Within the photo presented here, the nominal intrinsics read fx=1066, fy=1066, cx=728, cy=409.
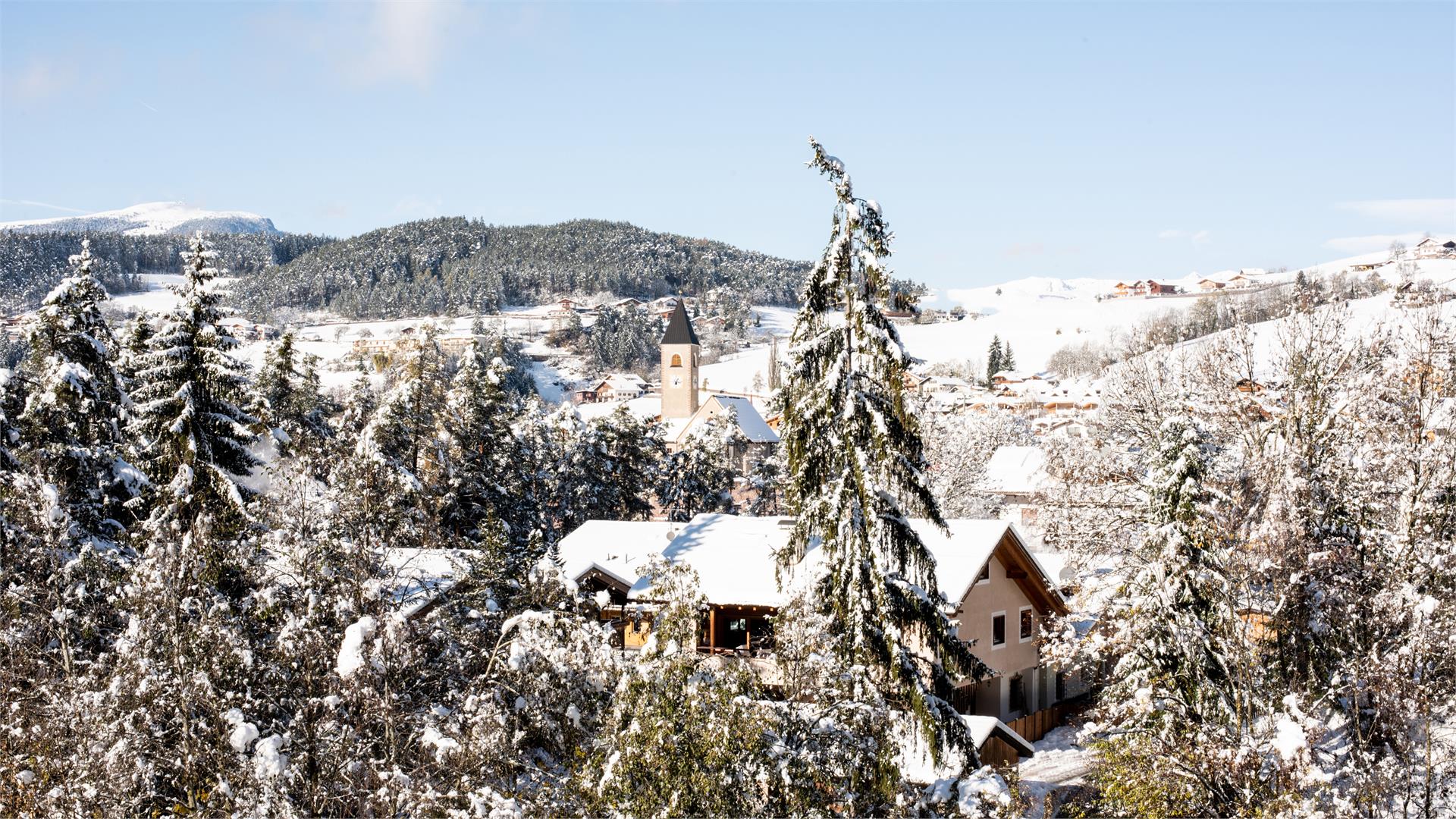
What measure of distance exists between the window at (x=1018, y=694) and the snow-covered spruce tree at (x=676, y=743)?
933 inches

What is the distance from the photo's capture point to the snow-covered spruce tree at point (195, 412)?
854 inches

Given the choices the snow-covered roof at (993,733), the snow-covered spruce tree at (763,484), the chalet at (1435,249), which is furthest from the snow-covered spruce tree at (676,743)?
the chalet at (1435,249)

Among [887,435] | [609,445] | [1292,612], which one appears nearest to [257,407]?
[887,435]

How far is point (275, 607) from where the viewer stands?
1556 cm

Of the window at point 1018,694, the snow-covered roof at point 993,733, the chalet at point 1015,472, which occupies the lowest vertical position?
the window at point 1018,694

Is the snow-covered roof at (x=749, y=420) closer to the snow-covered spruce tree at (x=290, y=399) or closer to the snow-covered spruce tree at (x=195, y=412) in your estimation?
the snow-covered spruce tree at (x=290, y=399)

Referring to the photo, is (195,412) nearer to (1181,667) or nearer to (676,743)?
(676,743)

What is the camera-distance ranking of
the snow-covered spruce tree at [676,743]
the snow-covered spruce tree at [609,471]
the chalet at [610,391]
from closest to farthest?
the snow-covered spruce tree at [676,743], the snow-covered spruce tree at [609,471], the chalet at [610,391]

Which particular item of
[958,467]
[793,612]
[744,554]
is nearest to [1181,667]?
[793,612]

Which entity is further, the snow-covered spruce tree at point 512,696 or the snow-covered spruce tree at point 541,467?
the snow-covered spruce tree at point 541,467

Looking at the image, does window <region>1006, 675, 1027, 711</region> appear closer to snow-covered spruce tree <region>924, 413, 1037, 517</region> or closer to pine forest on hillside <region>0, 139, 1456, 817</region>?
pine forest on hillside <region>0, 139, 1456, 817</region>

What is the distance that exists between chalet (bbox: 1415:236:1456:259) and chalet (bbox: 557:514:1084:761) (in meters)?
157

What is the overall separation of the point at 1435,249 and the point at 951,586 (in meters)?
173

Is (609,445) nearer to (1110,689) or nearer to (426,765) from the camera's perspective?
(1110,689)
